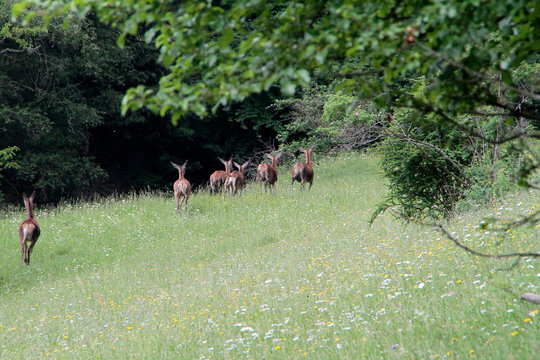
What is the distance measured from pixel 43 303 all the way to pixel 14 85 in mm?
16799

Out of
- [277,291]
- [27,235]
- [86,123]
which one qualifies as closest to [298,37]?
[277,291]

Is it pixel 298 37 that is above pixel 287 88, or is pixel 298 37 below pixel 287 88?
above

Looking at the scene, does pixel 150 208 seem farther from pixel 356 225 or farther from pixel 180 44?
pixel 180 44

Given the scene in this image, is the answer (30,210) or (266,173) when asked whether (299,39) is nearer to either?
(30,210)

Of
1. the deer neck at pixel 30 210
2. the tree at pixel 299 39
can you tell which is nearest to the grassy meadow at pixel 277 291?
the deer neck at pixel 30 210

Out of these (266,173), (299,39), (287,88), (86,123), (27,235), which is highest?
(299,39)

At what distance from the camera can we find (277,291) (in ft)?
29.4

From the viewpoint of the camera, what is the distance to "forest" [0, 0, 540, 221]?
341cm

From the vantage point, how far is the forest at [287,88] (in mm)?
3406

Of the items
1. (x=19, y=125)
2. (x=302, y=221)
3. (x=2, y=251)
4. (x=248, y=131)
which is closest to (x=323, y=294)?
(x=302, y=221)

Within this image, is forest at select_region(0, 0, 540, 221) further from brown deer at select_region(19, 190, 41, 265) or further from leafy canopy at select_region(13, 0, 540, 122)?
brown deer at select_region(19, 190, 41, 265)

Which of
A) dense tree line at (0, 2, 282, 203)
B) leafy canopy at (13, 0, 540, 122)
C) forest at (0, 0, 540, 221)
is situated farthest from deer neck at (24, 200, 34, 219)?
leafy canopy at (13, 0, 540, 122)

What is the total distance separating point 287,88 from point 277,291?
6.03m

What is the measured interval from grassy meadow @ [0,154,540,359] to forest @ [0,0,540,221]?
1259 millimetres
